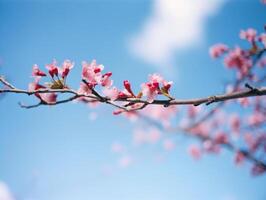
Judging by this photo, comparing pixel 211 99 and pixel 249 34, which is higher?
pixel 249 34

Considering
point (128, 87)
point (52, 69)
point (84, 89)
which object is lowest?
point (84, 89)

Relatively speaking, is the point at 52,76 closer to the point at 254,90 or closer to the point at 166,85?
the point at 166,85

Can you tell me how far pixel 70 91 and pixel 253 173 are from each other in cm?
914

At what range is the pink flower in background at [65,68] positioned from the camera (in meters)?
2.99

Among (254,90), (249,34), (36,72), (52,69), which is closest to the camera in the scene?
(254,90)

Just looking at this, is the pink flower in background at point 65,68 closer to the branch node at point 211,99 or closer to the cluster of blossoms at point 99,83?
the cluster of blossoms at point 99,83

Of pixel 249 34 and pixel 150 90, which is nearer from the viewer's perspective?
pixel 150 90

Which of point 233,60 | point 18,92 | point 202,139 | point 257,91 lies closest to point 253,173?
point 202,139

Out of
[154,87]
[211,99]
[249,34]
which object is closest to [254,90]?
[211,99]

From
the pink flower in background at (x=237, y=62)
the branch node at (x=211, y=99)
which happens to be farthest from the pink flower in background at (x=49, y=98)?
the pink flower in background at (x=237, y=62)

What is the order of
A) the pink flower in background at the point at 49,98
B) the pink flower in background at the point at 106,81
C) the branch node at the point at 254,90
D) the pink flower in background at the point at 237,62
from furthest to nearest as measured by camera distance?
the pink flower in background at the point at 237,62 < the pink flower in background at the point at 49,98 < the pink flower in background at the point at 106,81 < the branch node at the point at 254,90

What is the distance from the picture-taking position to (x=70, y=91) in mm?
Result: 2793

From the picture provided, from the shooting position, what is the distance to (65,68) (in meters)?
3.01

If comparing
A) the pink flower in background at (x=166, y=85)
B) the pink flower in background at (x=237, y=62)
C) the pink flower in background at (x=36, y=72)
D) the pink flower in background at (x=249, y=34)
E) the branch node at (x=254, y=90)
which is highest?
the pink flower in background at (x=237, y=62)
